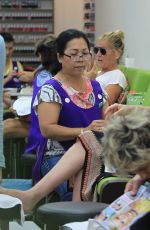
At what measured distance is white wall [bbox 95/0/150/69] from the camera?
604 centimetres

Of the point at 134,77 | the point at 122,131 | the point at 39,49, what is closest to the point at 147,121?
the point at 122,131

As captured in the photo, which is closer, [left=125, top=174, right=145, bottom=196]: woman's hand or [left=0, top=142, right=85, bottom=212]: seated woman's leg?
[left=125, top=174, right=145, bottom=196]: woman's hand

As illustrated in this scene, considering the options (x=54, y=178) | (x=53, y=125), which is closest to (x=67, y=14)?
(x=53, y=125)

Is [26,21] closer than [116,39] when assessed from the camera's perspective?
No

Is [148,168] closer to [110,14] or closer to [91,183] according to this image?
[91,183]

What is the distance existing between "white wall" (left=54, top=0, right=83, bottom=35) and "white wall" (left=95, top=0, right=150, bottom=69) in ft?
9.01

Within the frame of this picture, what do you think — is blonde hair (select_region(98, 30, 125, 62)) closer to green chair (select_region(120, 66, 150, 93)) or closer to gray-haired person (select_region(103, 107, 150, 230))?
green chair (select_region(120, 66, 150, 93))

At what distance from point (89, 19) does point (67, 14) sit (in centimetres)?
85

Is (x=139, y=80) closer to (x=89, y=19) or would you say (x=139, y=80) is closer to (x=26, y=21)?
(x=89, y=19)

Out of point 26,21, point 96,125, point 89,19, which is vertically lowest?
Answer: point 26,21

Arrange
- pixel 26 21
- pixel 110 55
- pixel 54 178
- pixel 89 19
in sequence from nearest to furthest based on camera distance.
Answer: pixel 54 178 < pixel 110 55 < pixel 89 19 < pixel 26 21

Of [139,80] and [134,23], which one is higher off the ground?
[134,23]

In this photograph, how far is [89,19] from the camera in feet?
35.1

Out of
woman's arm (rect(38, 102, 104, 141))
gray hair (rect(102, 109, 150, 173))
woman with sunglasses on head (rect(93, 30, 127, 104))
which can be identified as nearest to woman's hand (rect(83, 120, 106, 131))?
woman's arm (rect(38, 102, 104, 141))
